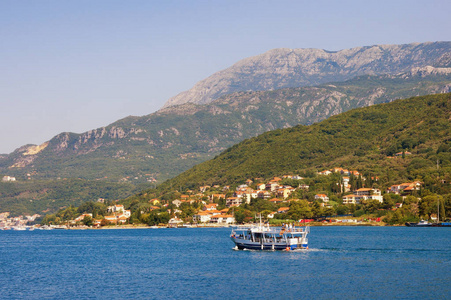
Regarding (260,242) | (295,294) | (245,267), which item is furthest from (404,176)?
(295,294)

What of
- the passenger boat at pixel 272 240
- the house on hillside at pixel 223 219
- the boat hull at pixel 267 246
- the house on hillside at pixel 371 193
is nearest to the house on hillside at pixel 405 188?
the house on hillside at pixel 371 193

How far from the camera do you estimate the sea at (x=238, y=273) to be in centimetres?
5347

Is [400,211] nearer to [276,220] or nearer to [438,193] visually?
[438,193]

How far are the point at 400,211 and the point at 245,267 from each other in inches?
3605

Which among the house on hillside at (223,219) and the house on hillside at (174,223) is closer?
the house on hillside at (223,219)

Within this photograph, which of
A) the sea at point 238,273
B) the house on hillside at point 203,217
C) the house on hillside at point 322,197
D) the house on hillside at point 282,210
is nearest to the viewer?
the sea at point 238,273

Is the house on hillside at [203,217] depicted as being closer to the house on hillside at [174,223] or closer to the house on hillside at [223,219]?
the house on hillside at [223,219]

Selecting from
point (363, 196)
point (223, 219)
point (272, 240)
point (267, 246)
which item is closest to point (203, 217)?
point (223, 219)

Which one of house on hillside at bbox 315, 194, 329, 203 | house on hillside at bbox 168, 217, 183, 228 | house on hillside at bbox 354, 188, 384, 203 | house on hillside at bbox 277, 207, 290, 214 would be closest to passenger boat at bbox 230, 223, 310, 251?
house on hillside at bbox 277, 207, 290, 214

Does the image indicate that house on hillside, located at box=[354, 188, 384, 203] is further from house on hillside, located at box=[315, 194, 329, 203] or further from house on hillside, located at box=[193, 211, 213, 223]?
house on hillside, located at box=[193, 211, 213, 223]

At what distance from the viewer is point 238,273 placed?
65188 mm

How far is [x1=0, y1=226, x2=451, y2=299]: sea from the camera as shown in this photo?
53.5 meters

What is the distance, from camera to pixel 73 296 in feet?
175

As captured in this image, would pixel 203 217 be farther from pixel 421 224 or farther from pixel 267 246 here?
pixel 267 246
